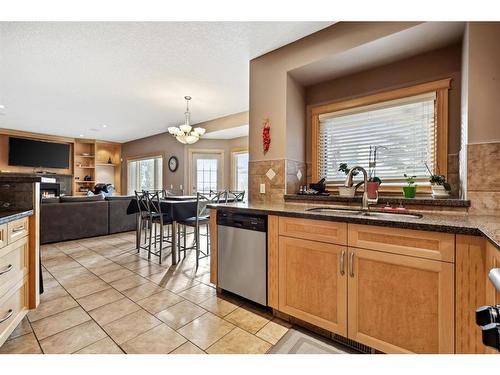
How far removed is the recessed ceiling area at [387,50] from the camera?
71.5 inches

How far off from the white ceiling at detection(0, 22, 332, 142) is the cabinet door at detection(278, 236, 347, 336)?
6.54 feet

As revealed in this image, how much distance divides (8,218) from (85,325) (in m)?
0.93

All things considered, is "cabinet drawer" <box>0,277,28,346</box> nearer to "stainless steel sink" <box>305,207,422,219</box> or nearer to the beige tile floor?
the beige tile floor

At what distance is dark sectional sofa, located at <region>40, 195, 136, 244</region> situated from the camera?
3873 mm

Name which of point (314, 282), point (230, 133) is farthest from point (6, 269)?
point (230, 133)

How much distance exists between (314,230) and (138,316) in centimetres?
153

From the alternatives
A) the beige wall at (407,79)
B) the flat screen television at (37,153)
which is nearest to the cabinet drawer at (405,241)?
the beige wall at (407,79)

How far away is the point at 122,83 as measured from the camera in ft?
11.8

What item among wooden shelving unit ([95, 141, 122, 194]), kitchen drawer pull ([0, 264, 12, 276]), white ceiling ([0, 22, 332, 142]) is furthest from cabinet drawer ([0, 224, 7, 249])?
wooden shelving unit ([95, 141, 122, 194])

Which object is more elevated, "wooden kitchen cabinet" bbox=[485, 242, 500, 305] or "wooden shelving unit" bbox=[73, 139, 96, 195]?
"wooden shelving unit" bbox=[73, 139, 96, 195]

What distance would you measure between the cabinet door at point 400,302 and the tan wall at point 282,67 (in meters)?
Result: 1.42

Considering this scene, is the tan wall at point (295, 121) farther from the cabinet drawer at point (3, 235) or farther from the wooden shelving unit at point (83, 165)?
the wooden shelving unit at point (83, 165)

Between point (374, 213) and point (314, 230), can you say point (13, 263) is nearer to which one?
point (314, 230)

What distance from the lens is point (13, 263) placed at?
1.54 meters
